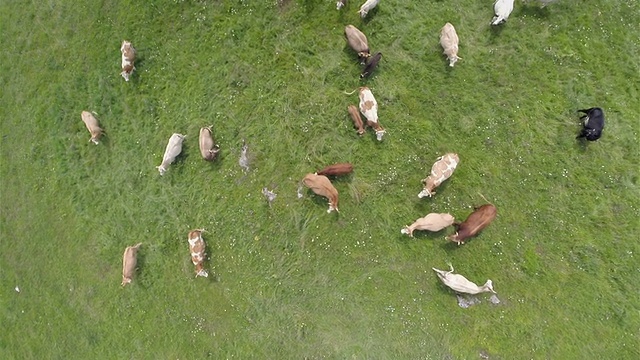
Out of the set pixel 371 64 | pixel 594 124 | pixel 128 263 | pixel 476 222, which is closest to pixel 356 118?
pixel 371 64

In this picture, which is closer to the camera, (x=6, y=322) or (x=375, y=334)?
(x=375, y=334)

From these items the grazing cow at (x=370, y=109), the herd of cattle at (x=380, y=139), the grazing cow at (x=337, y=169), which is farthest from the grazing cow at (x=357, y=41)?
the grazing cow at (x=337, y=169)

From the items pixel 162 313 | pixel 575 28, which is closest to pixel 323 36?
pixel 575 28

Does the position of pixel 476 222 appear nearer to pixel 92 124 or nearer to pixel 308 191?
pixel 308 191

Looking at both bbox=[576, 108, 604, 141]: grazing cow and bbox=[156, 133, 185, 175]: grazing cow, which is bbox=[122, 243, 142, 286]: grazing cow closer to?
bbox=[156, 133, 185, 175]: grazing cow

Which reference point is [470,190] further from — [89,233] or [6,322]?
[6,322]
